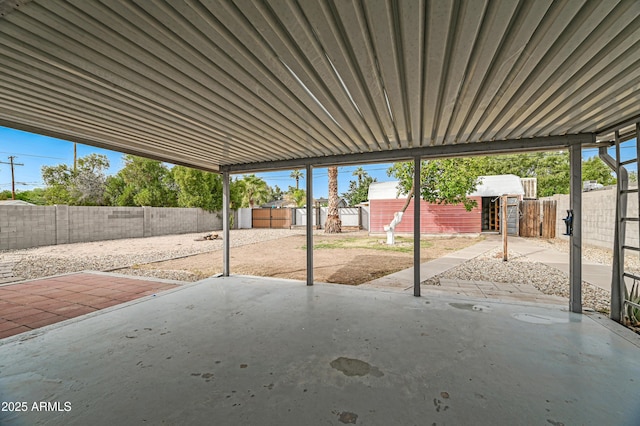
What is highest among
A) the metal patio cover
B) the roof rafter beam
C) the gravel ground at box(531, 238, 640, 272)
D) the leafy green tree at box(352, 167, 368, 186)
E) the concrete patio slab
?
the leafy green tree at box(352, 167, 368, 186)

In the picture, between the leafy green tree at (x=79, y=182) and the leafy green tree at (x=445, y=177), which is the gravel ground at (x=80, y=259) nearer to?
the leafy green tree at (x=445, y=177)

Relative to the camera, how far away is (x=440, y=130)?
312cm

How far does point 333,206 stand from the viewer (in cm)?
1411

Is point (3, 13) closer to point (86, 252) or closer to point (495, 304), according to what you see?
point (495, 304)

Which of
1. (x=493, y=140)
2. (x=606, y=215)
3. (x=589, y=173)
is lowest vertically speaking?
(x=606, y=215)

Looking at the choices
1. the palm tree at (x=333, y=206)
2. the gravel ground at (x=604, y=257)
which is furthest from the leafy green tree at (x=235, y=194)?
the gravel ground at (x=604, y=257)

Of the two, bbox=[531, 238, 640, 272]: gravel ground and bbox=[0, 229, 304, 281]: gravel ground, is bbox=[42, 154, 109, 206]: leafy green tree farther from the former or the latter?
bbox=[531, 238, 640, 272]: gravel ground

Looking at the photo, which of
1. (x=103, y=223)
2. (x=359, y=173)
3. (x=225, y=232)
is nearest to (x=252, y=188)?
(x=103, y=223)

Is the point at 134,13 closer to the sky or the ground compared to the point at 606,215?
closer to the sky

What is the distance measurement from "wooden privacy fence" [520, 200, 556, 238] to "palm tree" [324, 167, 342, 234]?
8254mm

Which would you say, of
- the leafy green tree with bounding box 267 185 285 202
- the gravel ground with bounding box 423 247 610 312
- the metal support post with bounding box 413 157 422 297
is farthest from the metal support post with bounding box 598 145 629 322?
the leafy green tree with bounding box 267 185 285 202

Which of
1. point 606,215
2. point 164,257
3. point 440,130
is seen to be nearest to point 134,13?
point 440,130

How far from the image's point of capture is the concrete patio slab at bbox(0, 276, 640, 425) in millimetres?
1581

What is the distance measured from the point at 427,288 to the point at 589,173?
80.5ft
